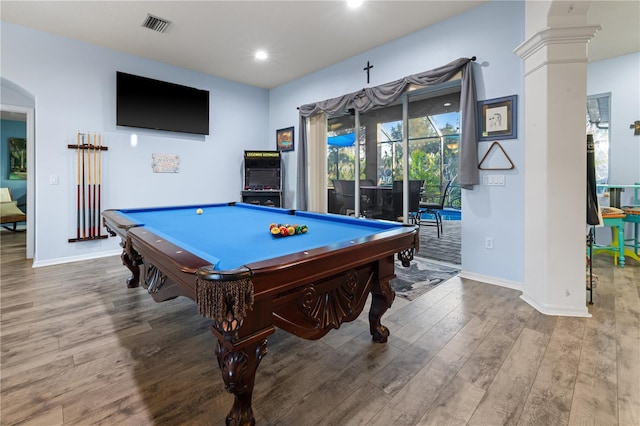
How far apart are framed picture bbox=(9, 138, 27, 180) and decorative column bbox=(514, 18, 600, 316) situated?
32.4 feet

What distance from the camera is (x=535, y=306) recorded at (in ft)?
8.16

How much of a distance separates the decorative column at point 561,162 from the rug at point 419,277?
2.99 feet

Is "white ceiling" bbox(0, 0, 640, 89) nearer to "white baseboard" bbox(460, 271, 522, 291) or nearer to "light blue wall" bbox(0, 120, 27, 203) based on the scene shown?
"white baseboard" bbox(460, 271, 522, 291)

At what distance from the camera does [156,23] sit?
11.3ft

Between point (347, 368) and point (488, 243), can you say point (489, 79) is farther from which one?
point (347, 368)

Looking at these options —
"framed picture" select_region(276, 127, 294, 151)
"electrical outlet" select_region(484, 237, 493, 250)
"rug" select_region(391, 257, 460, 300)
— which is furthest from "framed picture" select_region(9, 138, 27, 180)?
"electrical outlet" select_region(484, 237, 493, 250)

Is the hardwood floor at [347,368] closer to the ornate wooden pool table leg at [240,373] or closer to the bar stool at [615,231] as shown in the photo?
the ornate wooden pool table leg at [240,373]

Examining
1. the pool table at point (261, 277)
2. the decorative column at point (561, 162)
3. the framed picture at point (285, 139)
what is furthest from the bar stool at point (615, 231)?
the framed picture at point (285, 139)

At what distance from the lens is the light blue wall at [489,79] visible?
291 centimetres

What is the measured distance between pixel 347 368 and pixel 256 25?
12.1 ft

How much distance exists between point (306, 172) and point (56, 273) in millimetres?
3589

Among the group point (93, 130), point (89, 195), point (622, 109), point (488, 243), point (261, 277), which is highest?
point (622, 109)

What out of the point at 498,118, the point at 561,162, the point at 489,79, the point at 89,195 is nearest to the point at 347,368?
the point at 561,162

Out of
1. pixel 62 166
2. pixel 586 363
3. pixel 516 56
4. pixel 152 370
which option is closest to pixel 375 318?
pixel 586 363
